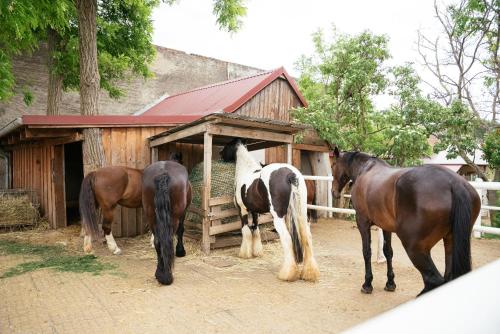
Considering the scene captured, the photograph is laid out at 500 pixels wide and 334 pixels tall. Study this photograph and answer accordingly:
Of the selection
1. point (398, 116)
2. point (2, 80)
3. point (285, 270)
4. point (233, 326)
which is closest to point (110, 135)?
point (2, 80)

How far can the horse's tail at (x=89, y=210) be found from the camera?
5.21 metres

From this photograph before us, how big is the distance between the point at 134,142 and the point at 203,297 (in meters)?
4.49

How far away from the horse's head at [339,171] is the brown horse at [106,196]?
3.49m

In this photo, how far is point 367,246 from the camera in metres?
3.61

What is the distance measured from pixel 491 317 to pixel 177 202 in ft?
13.5

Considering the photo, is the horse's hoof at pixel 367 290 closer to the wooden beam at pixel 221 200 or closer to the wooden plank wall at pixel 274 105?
the wooden beam at pixel 221 200

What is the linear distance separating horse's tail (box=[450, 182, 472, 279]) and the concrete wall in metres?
12.7

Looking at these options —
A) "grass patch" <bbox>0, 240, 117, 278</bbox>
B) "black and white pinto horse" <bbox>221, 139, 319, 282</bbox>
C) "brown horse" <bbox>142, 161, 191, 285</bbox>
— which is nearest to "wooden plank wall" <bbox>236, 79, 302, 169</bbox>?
"black and white pinto horse" <bbox>221, 139, 319, 282</bbox>

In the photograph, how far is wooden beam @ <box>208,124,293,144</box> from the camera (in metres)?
5.31

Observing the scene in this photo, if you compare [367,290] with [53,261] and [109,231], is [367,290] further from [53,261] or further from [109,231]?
[53,261]

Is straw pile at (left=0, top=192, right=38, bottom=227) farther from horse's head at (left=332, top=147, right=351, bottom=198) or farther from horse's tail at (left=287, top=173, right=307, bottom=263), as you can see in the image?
horse's head at (left=332, top=147, right=351, bottom=198)

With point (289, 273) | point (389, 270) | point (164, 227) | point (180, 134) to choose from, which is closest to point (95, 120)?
point (180, 134)

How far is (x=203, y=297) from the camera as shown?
3.45 m

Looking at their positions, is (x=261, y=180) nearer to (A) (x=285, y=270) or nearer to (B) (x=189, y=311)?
(A) (x=285, y=270)
